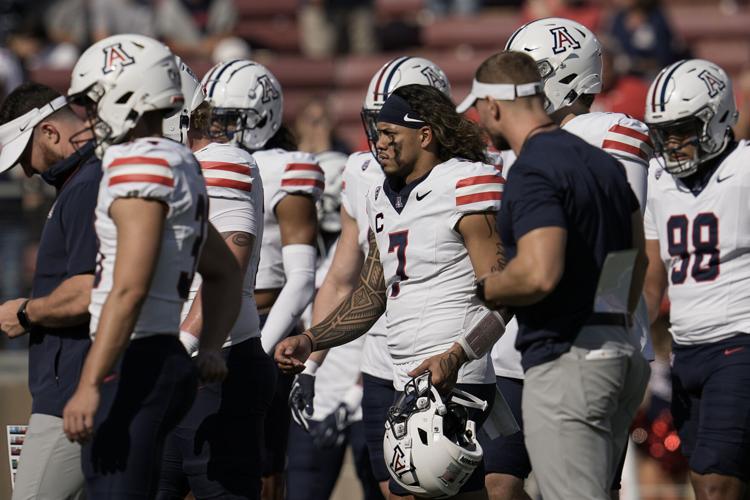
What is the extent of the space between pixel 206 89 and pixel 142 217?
2368 millimetres

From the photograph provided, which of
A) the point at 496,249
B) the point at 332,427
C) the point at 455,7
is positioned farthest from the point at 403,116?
the point at 455,7

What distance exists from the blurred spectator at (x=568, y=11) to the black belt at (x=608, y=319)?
25.9 ft

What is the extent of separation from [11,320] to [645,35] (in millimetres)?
8008


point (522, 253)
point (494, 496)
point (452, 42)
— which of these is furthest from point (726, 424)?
point (452, 42)

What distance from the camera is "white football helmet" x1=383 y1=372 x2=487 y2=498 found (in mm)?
4570

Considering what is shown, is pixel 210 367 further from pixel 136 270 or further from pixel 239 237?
pixel 239 237

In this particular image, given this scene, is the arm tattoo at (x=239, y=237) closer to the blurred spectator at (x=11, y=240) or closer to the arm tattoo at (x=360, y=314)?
the arm tattoo at (x=360, y=314)

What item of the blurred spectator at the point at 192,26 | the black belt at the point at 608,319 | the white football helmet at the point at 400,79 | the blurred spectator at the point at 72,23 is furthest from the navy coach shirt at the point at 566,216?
the blurred spectator at the point at 72,23

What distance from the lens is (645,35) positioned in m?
11.3

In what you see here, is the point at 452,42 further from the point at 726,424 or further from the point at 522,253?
the point at 522,253

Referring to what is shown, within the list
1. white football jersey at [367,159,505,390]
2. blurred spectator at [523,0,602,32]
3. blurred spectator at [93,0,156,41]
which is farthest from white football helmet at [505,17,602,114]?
blurred spectator at [93,0,156,41]

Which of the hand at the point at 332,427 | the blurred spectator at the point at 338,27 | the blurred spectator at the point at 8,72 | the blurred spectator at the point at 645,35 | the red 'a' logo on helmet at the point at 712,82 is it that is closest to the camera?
the red 'a' logo on helmet at the point at 712,82

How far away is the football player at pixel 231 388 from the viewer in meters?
4.79

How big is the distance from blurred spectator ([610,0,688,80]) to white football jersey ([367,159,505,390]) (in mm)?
6705
